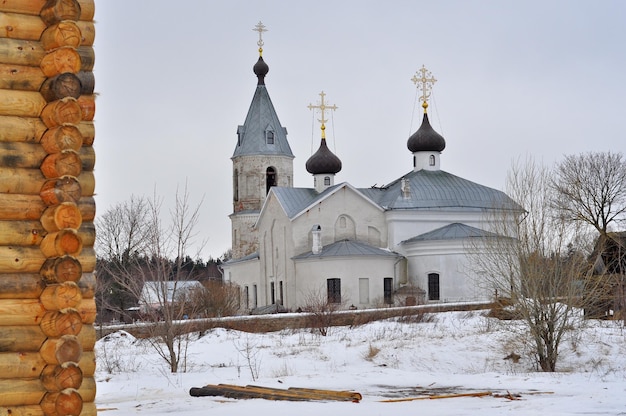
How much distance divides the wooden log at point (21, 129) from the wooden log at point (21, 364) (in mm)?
1742

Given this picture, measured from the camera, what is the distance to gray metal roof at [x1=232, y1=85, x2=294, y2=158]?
2372 inches

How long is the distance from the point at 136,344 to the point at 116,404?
13.4m

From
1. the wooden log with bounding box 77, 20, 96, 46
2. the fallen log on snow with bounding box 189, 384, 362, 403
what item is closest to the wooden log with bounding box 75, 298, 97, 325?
the wooden log with bounding box 77, 20, 96, 46

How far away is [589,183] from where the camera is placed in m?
53.7

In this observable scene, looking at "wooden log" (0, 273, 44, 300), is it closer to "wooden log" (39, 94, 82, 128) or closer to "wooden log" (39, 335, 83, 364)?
"wooden log" (39, 335, 83, 364)

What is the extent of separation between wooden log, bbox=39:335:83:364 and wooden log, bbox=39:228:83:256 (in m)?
0.67

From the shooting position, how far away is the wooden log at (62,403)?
8.33 metres

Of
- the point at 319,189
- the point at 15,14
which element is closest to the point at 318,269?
the point at 319,189

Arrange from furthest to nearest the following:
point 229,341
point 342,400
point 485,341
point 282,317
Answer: point 282,317 → point 229,341 → point 485,341 → point 342,400

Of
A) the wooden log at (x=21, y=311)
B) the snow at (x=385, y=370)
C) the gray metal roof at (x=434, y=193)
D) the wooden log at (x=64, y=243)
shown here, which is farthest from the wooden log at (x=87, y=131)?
the gray metal roof at (x=434, y=193)

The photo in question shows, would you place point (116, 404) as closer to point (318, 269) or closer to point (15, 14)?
point (15, 14)

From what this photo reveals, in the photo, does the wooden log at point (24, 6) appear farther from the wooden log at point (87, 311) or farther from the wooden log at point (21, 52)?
the wooden log at point (87, 311)

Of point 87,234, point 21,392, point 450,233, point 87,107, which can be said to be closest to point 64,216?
point 87,234

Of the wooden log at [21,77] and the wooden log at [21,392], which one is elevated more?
the wooden log at [21,77]
